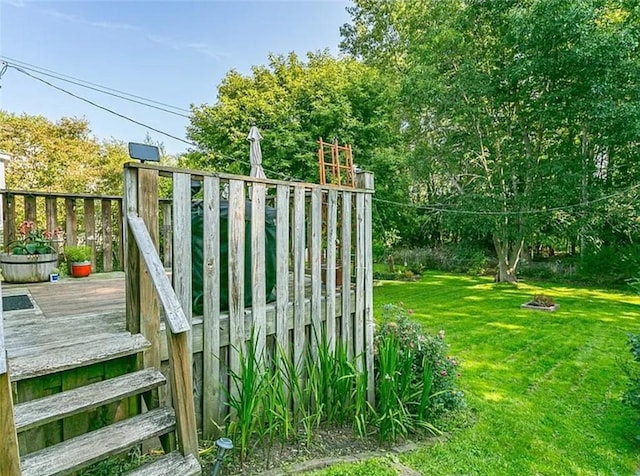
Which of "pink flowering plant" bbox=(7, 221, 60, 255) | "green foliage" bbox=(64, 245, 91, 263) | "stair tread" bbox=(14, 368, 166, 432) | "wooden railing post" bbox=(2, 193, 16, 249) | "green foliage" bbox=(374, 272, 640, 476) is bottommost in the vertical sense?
"green foliage" bbox=(374, 272, 640, 476)

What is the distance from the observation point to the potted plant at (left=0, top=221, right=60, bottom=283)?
13.2ft

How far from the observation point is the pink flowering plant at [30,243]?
4.07 meters

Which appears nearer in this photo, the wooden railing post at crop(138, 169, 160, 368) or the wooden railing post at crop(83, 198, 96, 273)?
the wooden railing post at crop(138, 169, 160, 368)

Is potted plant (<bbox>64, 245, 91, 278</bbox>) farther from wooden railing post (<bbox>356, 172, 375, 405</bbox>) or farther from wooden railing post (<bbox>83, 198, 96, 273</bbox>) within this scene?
wooden railing post (<bbox>356, 172, 375, 405</bbox>)

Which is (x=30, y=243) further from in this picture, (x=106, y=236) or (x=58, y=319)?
(x=58, y=319)

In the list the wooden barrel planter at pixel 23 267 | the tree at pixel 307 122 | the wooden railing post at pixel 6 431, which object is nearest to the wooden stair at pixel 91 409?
the wooden railing post at pixel 6 431

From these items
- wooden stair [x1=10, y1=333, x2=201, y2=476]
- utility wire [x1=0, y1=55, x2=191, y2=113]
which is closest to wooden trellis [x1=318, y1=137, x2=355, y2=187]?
wooden stair [x1=10, y1=333, x2=201, y2=476]

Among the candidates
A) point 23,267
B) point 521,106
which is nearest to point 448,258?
point 521,106

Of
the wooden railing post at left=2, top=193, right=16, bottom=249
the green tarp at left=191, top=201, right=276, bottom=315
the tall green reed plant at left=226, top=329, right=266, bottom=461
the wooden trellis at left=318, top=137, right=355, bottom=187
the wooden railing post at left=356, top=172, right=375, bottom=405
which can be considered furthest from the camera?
the wooden trellis at left=318, top=137, right=355, bottom=187

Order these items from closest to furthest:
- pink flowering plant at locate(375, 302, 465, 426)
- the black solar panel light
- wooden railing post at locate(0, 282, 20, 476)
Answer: wooden railing post at locate(0, 282, 20, 476) → the black solar panel light → pink flowering plant at locate(375, 302, 465, 426)

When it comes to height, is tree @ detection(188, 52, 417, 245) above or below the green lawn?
above

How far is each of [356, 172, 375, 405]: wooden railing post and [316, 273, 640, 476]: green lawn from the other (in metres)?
0.84

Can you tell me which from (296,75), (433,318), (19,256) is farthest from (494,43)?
(19,256)

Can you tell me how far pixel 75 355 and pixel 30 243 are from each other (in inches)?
120
